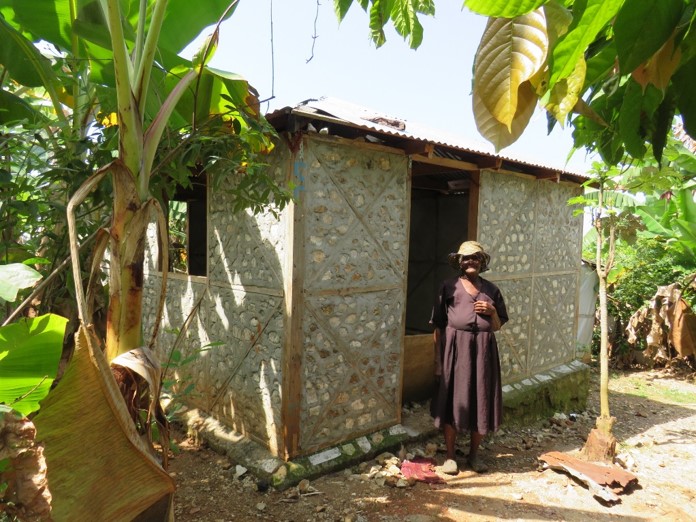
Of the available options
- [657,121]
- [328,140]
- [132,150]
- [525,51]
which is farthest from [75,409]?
[328,140]

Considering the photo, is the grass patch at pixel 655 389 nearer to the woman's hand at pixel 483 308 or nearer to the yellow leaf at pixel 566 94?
the woman's hand at pixel 483 308

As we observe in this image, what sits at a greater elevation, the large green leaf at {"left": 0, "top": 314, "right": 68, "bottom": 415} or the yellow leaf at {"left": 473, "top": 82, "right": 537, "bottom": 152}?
the yellow leaf at {"left": 473, "top": 82, "right": 537, "bottom": 152}

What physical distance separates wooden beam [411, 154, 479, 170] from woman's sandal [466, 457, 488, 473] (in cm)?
301

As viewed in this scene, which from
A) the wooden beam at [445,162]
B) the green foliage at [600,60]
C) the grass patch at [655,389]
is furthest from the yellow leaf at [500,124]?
the grass patch at [655,389]

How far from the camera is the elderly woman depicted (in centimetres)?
409

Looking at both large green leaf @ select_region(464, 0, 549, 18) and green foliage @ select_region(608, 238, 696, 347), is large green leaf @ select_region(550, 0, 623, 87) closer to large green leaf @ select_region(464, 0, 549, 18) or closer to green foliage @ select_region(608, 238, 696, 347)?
large green leaf @ select_region(464, 0, 549, 18)

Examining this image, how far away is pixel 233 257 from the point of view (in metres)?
4.46

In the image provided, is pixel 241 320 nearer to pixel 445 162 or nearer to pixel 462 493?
pixel 462 493

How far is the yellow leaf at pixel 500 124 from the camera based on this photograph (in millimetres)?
754

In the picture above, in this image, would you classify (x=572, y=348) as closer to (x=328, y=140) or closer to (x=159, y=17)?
(x=328, y=140)

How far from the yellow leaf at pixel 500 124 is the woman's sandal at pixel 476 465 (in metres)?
4.29

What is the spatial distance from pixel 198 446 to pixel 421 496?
2.28 m

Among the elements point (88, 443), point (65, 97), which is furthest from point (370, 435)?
point (65, 97)

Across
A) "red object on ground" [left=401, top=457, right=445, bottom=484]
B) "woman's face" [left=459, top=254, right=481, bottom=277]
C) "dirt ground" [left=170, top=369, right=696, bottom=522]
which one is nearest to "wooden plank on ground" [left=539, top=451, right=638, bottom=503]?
"dirt ground" [left=170, top=369, right=696, bottom=522]
